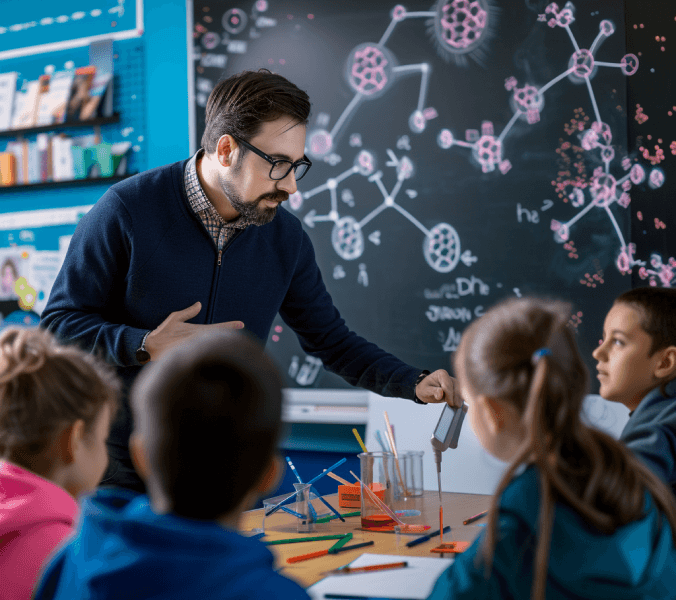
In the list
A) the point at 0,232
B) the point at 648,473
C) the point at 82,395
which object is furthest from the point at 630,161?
the point at 0,232

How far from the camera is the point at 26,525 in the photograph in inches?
43.8

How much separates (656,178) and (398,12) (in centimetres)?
120

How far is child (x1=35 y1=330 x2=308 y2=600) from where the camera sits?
0.75 m

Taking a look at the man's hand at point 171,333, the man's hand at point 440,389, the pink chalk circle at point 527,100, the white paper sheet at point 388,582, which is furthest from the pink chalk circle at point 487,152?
the white paper sheet at point 388,582

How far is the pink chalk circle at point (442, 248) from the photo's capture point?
2.91 metres

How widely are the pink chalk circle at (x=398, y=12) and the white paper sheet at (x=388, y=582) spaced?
2.29m

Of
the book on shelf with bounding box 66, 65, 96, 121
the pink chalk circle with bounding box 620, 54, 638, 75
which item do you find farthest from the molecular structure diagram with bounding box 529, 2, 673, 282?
the book on shelf with bounding box 66, 65, 96, 121

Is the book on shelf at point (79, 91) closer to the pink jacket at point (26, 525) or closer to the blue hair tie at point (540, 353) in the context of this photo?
the pink jacket at point (26, 525)

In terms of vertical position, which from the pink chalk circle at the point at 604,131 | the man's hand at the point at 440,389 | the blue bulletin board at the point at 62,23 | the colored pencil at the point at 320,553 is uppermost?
the blue bulletin board at the point at 62,23

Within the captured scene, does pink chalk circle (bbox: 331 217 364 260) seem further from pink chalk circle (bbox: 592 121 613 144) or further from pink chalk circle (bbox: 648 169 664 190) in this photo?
pink chalk circle (bbox: 648 169 664 190)

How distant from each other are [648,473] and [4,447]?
0.97 m

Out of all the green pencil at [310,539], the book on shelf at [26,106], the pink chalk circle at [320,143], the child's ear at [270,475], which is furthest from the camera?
the book on shelf at [26,106]

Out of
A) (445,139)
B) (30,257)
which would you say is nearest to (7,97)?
(30,257)

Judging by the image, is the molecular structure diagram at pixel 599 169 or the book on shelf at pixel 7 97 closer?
the molecular structure diagram at pixel 599 169
